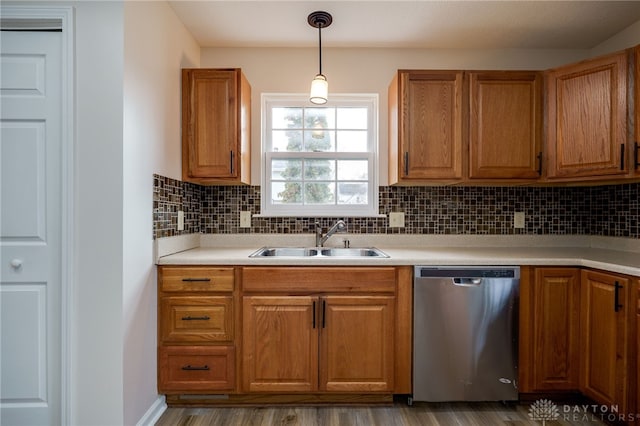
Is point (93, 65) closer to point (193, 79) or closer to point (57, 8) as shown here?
point (57, 8)

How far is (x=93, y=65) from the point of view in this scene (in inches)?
64.1

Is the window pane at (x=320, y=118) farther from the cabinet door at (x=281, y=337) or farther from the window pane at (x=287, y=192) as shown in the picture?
the cabinet door at (x=281, y=337)

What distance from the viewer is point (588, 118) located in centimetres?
212

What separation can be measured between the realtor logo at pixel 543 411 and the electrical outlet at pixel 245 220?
7.43 feet

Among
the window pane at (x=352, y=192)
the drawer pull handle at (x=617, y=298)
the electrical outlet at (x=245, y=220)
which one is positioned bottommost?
the drawer pull handle at (x=617, y=298)

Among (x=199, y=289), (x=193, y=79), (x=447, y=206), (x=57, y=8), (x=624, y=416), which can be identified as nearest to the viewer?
(x=57, y=8)

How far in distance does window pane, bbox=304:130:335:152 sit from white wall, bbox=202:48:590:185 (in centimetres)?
34

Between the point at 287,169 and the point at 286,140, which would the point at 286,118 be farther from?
the point at 287,169

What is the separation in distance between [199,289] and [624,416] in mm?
2422

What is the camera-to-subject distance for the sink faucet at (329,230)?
247 centimetres

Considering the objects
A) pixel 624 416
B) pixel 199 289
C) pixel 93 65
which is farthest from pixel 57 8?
pixel 624 416

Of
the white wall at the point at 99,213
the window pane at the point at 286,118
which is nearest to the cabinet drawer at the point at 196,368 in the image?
the white wall at the point at 99,213

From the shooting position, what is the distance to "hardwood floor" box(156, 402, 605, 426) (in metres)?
1.90

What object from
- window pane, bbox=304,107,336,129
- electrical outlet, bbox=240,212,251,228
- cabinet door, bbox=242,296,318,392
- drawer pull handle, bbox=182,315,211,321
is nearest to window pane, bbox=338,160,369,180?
window pane, bbox=304,107,336,129
